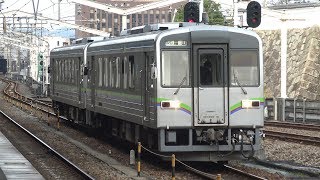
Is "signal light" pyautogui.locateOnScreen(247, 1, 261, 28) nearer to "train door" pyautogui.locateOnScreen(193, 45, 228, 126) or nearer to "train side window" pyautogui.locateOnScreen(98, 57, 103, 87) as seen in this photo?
"train side window" pyautogui.locateOnScreen(98, 57, 103, 87)

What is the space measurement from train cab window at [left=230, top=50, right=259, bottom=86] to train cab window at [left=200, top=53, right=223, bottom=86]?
33 cm

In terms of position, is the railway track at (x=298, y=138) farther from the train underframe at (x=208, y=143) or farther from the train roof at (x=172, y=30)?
the train roof at (x=172, y=30)

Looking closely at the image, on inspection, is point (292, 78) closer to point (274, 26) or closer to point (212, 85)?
point (274, 26)

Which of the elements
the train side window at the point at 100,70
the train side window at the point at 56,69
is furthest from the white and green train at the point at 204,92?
the train side window at the point at 56,69

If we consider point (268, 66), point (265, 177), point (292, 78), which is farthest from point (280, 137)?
point (268, 66)

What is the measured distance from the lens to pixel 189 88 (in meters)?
17.3

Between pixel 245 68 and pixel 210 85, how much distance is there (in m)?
0.98

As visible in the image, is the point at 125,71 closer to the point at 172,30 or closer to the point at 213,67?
the point at 172,30

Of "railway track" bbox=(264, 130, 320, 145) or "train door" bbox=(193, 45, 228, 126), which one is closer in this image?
"train door" bbox=(193, 45, 228, 126)

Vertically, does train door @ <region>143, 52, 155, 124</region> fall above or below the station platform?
above

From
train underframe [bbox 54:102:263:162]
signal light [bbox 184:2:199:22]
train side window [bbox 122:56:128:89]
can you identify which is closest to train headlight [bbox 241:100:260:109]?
train underframe [bbox 54:102:263:162]

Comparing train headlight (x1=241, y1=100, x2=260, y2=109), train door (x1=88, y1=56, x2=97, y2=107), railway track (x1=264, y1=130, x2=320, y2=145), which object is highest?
train door (x1=88, y1=56, x2=97, y2=107)

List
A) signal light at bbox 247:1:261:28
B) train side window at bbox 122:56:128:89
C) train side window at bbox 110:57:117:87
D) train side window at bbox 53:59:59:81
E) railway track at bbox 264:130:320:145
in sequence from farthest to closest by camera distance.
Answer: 1. train side window at bbox 53:59:59:81
2. signal light at bbox 247:1:261:28
3. railway track at bbox 264:130:320:145
4. train side window at bbox 110:57:117:87
5. train side window at bbox 122:56:128:89

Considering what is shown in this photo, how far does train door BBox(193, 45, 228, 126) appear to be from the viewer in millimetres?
17250
